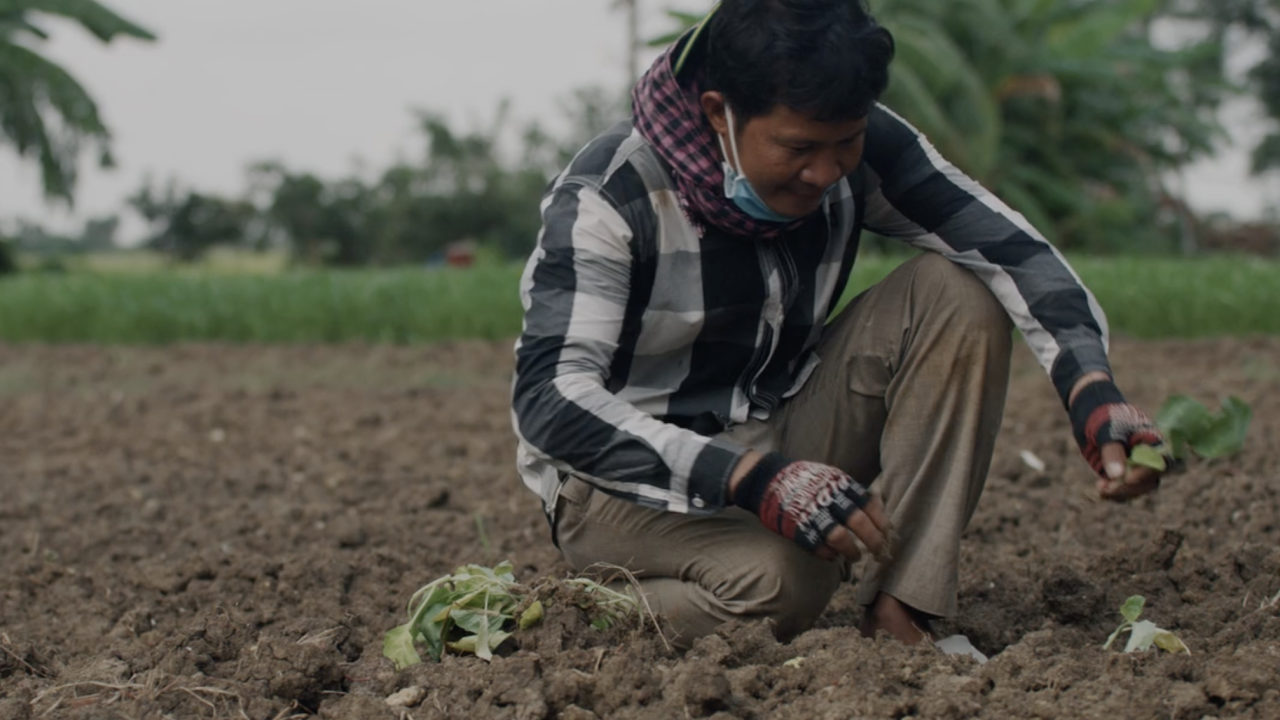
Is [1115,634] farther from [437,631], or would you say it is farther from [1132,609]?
[437,631]

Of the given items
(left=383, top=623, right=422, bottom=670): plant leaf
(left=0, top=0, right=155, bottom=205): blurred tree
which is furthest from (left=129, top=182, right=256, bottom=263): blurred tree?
(left=383, top=623, right=422, bottom=670): plant leaf

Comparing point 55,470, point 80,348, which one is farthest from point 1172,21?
point 55,470

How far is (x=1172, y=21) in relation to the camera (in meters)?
26.2

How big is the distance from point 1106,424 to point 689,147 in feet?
2.61

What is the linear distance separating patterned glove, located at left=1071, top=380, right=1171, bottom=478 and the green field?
509 centimetres

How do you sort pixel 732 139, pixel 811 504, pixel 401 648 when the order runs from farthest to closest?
1. pixel 401 648
2. pixel 732 139
3. pixel 811 504

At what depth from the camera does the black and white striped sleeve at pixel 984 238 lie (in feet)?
7.39

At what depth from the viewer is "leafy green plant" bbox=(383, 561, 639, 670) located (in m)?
2.22

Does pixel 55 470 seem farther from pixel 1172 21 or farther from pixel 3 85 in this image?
pixel 1172 21

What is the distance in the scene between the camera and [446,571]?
10.4ft

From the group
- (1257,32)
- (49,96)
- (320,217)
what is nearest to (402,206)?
(320,217)

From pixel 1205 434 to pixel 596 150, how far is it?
1331mm

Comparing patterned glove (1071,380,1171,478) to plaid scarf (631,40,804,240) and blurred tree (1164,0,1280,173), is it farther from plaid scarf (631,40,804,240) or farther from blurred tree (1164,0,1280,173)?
blurred tree (1164,0,1280,173)

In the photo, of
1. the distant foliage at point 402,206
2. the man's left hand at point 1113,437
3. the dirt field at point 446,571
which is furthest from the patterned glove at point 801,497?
the distant foliage at point 402,206
